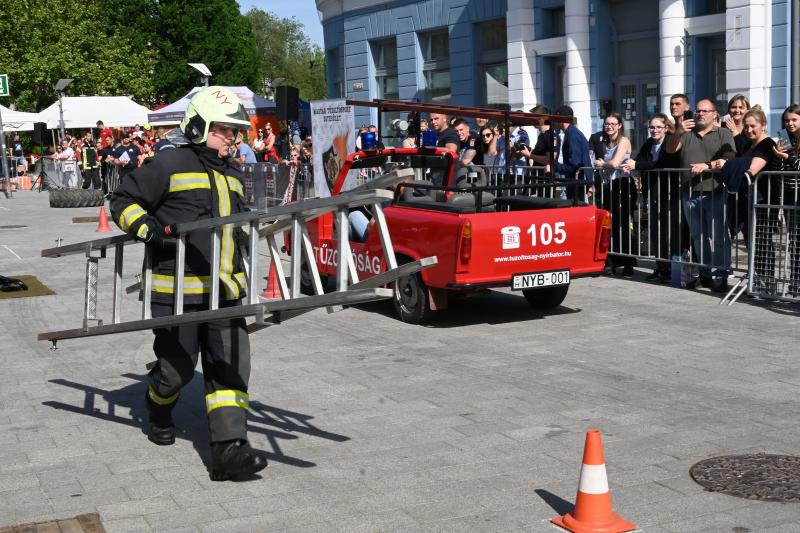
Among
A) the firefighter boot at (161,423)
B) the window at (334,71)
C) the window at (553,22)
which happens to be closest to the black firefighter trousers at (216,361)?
the firefighter boot at (161,423)

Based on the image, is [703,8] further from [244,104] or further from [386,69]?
[244,104]

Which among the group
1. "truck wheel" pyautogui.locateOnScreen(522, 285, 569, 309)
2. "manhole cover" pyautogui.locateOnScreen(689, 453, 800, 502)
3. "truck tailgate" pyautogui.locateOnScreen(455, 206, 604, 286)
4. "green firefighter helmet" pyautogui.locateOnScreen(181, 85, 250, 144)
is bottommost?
"manhole cover" pyautogui.locateOnScreen(689, 453, 800, 502)

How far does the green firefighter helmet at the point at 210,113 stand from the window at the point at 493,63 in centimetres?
2239

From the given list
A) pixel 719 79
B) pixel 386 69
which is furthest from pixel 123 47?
pixel 719 79

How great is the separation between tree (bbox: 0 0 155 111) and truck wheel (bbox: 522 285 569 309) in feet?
178

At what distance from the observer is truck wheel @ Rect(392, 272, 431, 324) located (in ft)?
33.0

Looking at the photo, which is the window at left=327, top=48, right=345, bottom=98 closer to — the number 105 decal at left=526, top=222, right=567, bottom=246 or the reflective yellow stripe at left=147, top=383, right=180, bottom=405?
the number 105 decal at left=526, top=222, right=567, bottom=246

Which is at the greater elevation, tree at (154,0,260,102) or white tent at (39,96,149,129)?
tree at (154,0,260,102)

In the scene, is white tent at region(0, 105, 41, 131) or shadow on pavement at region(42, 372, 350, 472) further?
white tent at region(0, 105, 41, 131)

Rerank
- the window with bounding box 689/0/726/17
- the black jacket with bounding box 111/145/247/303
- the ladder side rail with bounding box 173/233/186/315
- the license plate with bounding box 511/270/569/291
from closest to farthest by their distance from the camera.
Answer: the ladder side rail with bounding box 173/233/186/315 < the black jacket with bounding box 111/145/247/303 < the license plate with bounding box 511/270/569/291 < the window with bounding box 689/0/726/17

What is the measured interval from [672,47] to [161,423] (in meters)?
18.1

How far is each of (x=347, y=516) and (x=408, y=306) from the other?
520cm

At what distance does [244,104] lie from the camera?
32.7 m

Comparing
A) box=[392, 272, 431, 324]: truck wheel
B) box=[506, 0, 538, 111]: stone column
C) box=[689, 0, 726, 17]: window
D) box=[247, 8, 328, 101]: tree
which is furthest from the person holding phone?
box=[247, 8, 328, 101]: tree
